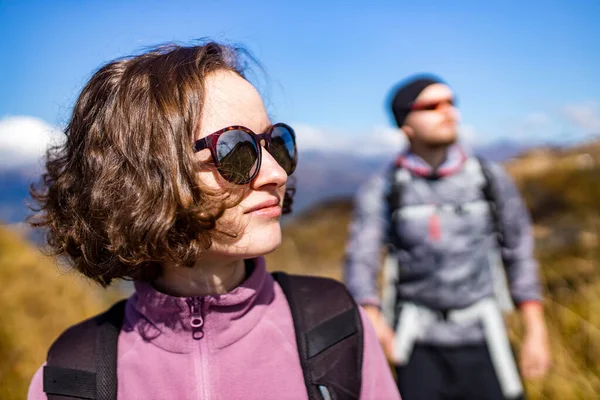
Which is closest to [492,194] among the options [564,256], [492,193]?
[492,193]

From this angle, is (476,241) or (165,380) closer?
(165,380)

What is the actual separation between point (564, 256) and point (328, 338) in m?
4.93

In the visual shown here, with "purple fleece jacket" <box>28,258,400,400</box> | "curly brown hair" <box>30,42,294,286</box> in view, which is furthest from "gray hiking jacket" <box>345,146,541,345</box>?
"curly brown hair" <box>30,42,294,286</box>

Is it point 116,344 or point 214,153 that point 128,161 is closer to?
point 214,153

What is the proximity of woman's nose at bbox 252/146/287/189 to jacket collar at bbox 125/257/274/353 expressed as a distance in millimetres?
292

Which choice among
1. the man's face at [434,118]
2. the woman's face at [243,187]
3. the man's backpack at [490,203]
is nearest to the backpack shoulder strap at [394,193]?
the man's backpack at [490,203]

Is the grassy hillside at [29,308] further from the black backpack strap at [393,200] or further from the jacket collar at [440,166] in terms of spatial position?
the jacket collar at [440,166]

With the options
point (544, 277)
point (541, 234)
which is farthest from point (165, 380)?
point (541, 234)

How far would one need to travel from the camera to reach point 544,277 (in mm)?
5082

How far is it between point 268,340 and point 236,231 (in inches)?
13.0

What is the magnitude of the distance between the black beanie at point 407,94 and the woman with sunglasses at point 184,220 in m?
1.99

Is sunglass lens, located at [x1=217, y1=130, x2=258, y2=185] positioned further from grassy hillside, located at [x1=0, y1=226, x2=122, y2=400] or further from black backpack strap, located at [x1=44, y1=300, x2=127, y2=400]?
grassy hillside, located at [x1=0, y1=226, x2=122, y2=400]

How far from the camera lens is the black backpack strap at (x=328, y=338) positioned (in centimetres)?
140

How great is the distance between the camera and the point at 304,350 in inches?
56.1
